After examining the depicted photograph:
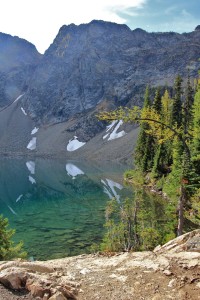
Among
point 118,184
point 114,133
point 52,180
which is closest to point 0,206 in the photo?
point 118,184

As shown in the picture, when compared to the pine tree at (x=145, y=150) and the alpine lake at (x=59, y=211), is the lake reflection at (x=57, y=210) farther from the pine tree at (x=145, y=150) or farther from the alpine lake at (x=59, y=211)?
the pine tree at (x=145, y=150)

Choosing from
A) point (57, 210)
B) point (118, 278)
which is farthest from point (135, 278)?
point (57, 210)

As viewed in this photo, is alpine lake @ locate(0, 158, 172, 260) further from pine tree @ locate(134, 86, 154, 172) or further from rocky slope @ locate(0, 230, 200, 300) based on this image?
rocky slope @ locate(0, 230, 200, 300)

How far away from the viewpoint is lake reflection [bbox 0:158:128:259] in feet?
120

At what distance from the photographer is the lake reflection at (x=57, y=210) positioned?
36469mm

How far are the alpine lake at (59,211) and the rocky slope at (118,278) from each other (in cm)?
2233

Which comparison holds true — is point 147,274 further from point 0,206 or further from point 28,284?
point 0,206

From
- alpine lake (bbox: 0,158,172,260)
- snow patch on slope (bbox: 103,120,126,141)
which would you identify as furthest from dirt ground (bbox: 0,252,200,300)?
snow patch on slope (bbox: 103,120,126,141)

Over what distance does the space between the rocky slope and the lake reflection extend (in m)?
22.5

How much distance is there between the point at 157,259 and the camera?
1059 centimetres

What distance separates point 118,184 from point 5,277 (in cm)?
7332

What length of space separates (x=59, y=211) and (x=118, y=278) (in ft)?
153

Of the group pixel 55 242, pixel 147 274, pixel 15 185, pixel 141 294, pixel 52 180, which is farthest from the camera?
pixel 52 180

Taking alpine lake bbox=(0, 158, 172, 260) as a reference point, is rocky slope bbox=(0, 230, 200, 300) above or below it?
above
